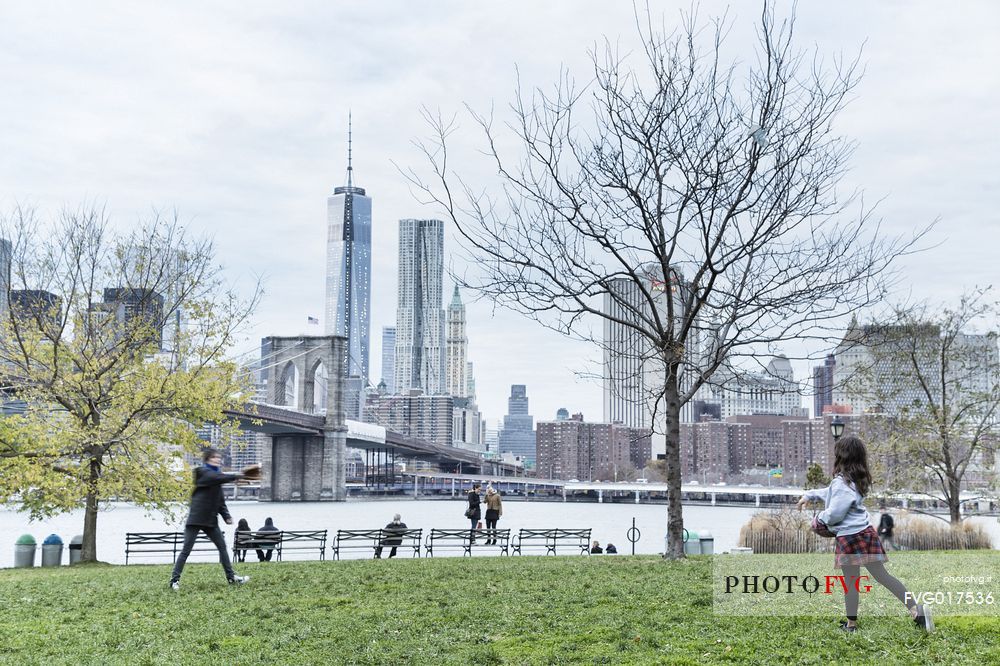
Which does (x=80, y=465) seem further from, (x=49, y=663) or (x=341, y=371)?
(x=341, y=371)

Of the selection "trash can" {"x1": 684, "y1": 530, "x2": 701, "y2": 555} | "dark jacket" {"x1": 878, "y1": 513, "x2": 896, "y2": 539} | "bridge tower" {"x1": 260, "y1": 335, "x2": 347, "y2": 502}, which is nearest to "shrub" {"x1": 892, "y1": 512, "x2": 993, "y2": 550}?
"dark jacket" {"x1": 878, "y1": 513, "x2": 896, "y2": 539}

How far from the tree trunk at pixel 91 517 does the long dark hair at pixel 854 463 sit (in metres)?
18.8

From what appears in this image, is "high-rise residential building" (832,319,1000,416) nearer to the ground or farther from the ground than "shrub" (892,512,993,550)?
farther from the ground

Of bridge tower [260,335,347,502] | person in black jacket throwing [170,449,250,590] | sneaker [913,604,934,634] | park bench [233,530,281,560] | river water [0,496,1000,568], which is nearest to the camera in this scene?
sneaker [913,604,934,634]

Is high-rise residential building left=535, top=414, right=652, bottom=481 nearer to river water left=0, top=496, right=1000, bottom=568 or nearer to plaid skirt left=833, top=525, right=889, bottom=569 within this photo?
river water left=0, top=496, right=1000, bottom=568

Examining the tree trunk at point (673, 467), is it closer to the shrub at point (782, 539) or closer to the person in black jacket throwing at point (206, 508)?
the shrub at point (782, 539)

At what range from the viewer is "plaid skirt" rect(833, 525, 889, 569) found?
6556 millimetres

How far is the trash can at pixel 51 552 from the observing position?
20703mm

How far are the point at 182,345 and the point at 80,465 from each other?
3.70m

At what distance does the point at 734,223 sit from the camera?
580 inches

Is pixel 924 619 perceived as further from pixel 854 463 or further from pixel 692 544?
pixel 692 544

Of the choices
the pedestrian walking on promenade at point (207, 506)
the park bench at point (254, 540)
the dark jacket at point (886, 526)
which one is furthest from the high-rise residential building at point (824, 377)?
the park bench at point (254, 540)

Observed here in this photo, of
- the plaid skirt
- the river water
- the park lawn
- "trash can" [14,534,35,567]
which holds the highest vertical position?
the plaid skirt

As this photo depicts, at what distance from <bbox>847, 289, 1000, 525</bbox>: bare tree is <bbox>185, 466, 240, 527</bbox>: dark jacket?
70.4 feet
